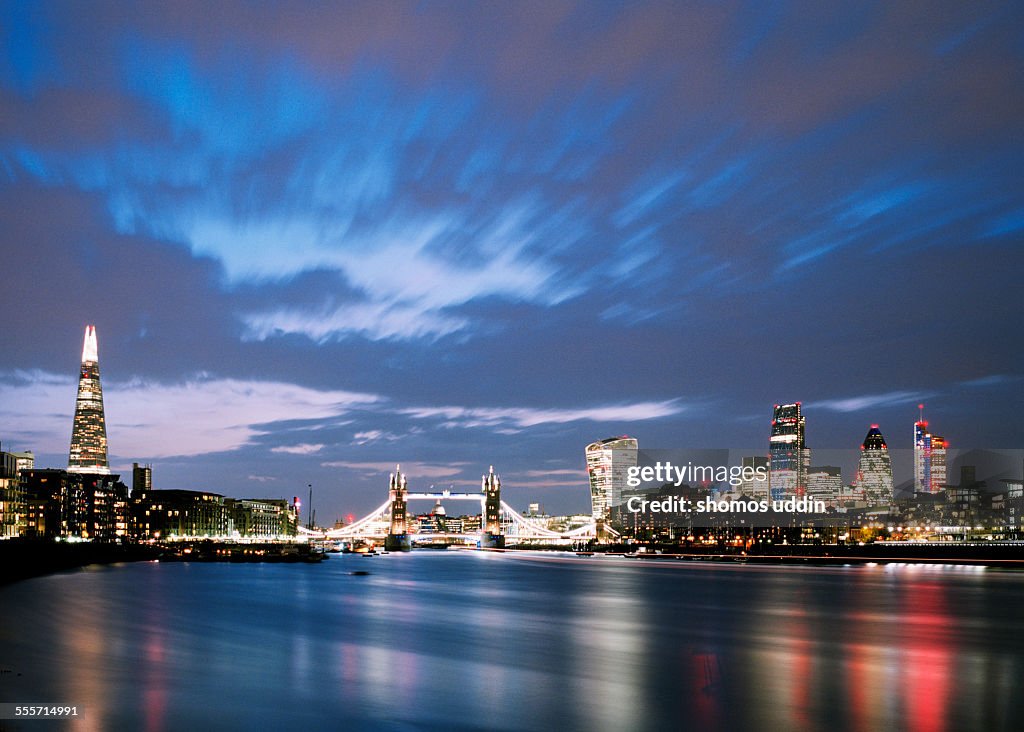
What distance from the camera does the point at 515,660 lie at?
1078 inches

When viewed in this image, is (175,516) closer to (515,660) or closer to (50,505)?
(50,505)

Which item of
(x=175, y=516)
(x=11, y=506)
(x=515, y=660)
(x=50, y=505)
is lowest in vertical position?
(x=175, y=516)

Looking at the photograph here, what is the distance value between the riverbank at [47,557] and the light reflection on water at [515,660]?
1815cm

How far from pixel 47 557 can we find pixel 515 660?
68.4 metres

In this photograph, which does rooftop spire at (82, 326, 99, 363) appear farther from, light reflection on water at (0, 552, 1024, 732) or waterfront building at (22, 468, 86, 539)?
light reflection on water at (0, 552, 1024, 732)

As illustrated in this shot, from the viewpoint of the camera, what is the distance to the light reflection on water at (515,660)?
18812 mm

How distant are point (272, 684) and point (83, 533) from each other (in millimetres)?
144232

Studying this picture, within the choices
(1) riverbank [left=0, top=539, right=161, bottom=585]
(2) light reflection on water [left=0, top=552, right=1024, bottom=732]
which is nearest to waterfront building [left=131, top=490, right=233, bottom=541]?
(1) riverbank [left=0, top=539, right=161, bottom=585]

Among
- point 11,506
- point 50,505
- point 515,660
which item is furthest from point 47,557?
point 515,660

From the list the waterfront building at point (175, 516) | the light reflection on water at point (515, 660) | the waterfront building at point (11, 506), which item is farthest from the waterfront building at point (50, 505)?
the light reflection on water at point (515, 660)

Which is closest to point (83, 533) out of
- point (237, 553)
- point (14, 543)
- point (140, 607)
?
point (237, 553)

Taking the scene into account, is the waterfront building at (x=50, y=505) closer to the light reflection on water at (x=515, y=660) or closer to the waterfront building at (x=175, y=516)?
the waterfront building at (x=175, y=516)

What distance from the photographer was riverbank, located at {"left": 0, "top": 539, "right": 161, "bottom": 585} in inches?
2699

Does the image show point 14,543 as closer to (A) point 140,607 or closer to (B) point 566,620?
(A) point 140,607
